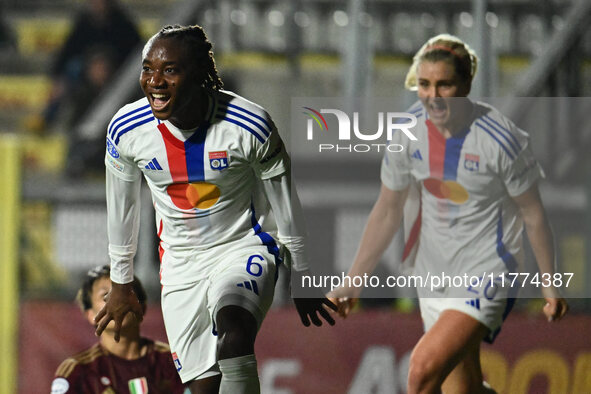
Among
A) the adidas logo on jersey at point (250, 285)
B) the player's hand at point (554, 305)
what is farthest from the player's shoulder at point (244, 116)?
the player's hand at point (554, 305)

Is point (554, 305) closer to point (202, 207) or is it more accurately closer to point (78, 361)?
point (202, 207)

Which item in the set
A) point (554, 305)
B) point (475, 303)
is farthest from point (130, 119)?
point (554, 305)

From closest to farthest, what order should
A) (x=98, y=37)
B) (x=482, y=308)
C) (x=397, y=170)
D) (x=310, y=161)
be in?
(x=482, y=308)
(x=397, y=170)
(x=310, y=161)
(x=98, y=37)

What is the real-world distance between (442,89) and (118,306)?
73.7 inches

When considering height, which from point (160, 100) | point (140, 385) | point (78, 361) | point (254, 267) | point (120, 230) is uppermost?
point (160, 100)

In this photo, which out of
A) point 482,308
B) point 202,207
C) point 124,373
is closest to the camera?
point 202,207

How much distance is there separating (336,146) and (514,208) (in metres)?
1.04

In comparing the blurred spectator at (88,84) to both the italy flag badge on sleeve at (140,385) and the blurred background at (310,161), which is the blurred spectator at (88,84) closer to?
the blurred background at (310,161)

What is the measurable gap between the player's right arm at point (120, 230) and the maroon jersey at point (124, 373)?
21.2 inches

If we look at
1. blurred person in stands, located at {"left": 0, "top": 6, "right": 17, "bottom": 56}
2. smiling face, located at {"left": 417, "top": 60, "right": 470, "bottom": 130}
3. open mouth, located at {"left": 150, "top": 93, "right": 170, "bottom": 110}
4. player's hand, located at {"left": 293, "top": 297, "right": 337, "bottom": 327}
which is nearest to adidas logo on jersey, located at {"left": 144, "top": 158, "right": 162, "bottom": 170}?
open mouth, located at {"left": 150, "top": 93, "right": 170, "bottom": 110}

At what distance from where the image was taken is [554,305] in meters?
5.26

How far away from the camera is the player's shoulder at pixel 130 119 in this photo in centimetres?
449

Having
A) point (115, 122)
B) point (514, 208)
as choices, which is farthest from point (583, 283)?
point (115, 122)

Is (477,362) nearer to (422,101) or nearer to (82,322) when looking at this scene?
(422,101)
